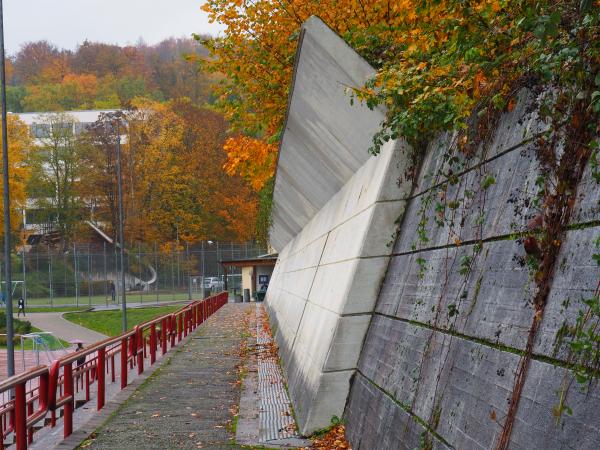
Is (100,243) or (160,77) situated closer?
(100,243)

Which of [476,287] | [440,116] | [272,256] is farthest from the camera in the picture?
[272,256]

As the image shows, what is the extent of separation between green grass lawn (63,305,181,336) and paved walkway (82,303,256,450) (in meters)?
30.7

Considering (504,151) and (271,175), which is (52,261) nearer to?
(271,175)

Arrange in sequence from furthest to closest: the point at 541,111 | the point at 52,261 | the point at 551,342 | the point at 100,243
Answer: the point at 100,243 < the point at 52,261 < the point at 541,111 < the point at 551,342

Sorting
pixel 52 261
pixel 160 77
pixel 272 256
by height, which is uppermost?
pixel 160 77

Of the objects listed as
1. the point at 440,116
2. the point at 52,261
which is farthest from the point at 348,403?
the point at 52,261

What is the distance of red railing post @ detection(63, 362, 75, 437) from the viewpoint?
8.27m

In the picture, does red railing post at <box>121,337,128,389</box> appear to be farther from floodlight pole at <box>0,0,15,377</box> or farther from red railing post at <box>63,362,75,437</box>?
floodlight pole at <box>0,0,15,377</box>

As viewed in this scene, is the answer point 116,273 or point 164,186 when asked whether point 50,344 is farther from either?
point 164,186

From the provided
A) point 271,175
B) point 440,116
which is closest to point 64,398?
point 440,116

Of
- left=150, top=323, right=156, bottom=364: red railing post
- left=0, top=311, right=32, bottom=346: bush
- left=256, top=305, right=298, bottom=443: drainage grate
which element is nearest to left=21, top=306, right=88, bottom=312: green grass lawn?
left=0, top=311, right=32, bottom=346: bush

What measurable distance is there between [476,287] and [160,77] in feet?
348

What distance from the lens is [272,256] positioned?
173ft

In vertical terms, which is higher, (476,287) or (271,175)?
(271,175)
